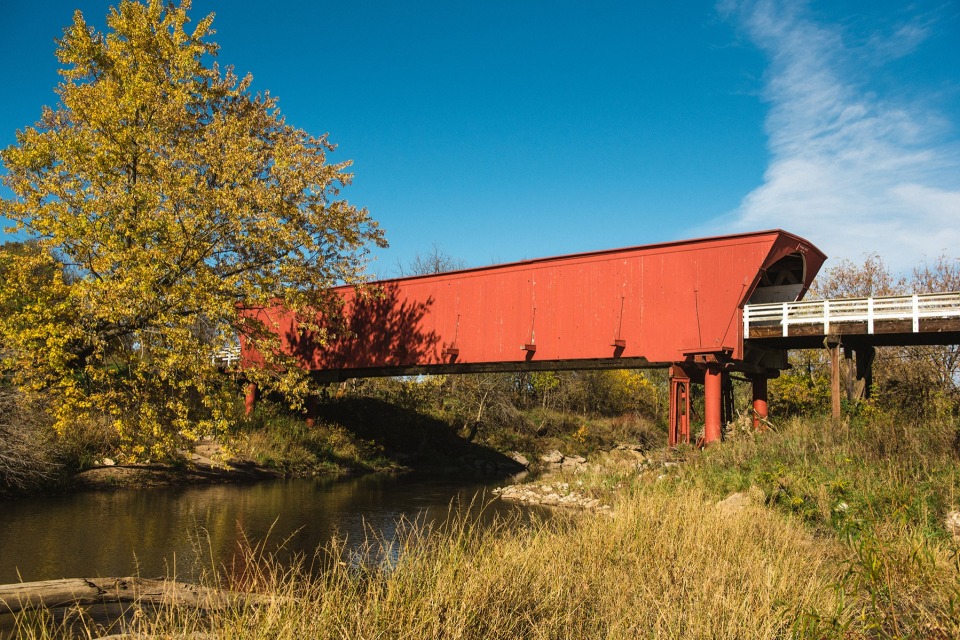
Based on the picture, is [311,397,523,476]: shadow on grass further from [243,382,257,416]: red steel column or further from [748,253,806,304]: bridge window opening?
[748,253,806,304]: bridge window opening

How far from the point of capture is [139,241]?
11734mm

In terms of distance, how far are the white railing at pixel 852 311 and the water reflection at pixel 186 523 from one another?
25.9 ft

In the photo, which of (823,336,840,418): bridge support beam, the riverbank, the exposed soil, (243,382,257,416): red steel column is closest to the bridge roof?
(823,336,840,418): bridge support beam

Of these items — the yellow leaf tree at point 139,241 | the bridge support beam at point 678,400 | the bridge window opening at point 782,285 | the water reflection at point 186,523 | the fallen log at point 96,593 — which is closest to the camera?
the fallen log at point 96,593

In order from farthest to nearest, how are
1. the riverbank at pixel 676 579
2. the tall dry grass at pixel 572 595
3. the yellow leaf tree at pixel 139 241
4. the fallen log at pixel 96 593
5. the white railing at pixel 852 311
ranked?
the white railing at pixel 852 311 < the yellow leaf tree at pixel 139 241 < the fallen log at pixel 96 593 < the riverbank at pixel 676 579 < the tall dry grass at pixel 572 595

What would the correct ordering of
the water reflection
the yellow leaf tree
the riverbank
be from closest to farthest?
the riverbank
the water reflection
the yellow leaf tree

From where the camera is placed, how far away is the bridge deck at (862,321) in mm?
14180

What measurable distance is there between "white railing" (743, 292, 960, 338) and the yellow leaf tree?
11091 mm

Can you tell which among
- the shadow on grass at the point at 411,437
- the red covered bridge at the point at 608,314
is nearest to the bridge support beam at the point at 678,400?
the red covered bridge at the point at 608,314

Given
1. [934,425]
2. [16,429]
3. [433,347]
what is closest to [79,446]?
[16,429]

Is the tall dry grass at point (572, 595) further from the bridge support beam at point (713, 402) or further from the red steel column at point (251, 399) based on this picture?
the red steel column at point (251, 399)

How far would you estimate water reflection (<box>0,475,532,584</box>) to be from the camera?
7.84 metres

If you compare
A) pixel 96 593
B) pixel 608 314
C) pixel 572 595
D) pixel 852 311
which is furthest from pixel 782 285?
pixel 96 593

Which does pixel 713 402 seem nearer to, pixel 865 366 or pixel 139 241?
pixel 865 366
